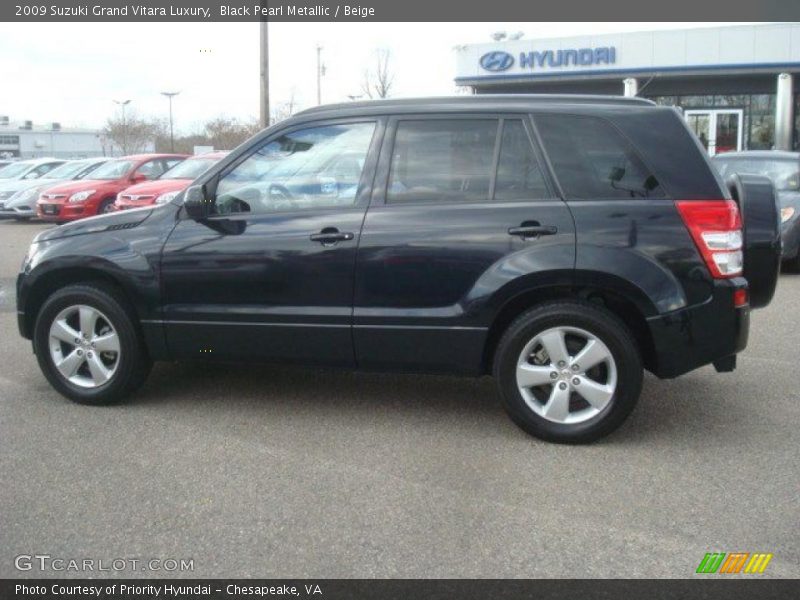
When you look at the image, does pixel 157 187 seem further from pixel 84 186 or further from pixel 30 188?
pixel 30 188

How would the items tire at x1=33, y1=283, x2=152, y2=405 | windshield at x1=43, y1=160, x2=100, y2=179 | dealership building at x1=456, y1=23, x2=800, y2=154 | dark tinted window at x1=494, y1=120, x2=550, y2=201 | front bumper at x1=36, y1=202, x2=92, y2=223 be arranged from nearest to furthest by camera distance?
dark tinted window at x1=494, y1=120, x2=550, y2=201 → tire at x1=33, y1=283, x2=152, y2=405 → front bumper at x1=36, y1=202, x2=92, y2=223 → windshield at x1=43, y1=160, x2=100, y2=179 → dealership building at x1=456, y1=23, x2=800, y2=154

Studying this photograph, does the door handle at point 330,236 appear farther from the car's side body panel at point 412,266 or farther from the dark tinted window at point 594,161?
the dark tinted window at point 594,161

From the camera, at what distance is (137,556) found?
11.3ft

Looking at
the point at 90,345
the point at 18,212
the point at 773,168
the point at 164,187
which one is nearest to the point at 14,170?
the point at 18,212

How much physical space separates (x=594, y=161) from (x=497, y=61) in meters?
26.6

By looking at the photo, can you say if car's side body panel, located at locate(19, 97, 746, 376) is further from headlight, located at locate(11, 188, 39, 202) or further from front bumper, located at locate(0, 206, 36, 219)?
headlight, located at locate(11, 188, 39, 202)

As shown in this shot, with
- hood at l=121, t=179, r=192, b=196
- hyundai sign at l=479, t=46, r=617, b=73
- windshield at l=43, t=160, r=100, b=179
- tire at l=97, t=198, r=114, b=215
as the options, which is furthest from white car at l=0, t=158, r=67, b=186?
hyundai sign at l=479, t=46, r=617, b=73

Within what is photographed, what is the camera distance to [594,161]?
469 centimetres

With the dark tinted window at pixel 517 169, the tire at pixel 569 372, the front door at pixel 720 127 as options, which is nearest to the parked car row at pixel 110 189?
the dark tinted window at pixel 517 169

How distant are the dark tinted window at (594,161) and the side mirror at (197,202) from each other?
6.29 ft

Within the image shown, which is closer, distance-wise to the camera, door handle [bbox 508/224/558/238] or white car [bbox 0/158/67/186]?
door handle [bbox 508/224/558/238]

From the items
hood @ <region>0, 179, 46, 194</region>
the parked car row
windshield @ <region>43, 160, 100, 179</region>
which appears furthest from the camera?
windshield @ <region>43, 160, 100, 179</region>

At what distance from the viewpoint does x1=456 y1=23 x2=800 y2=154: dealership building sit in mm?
27078

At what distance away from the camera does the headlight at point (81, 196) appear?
17.1m
